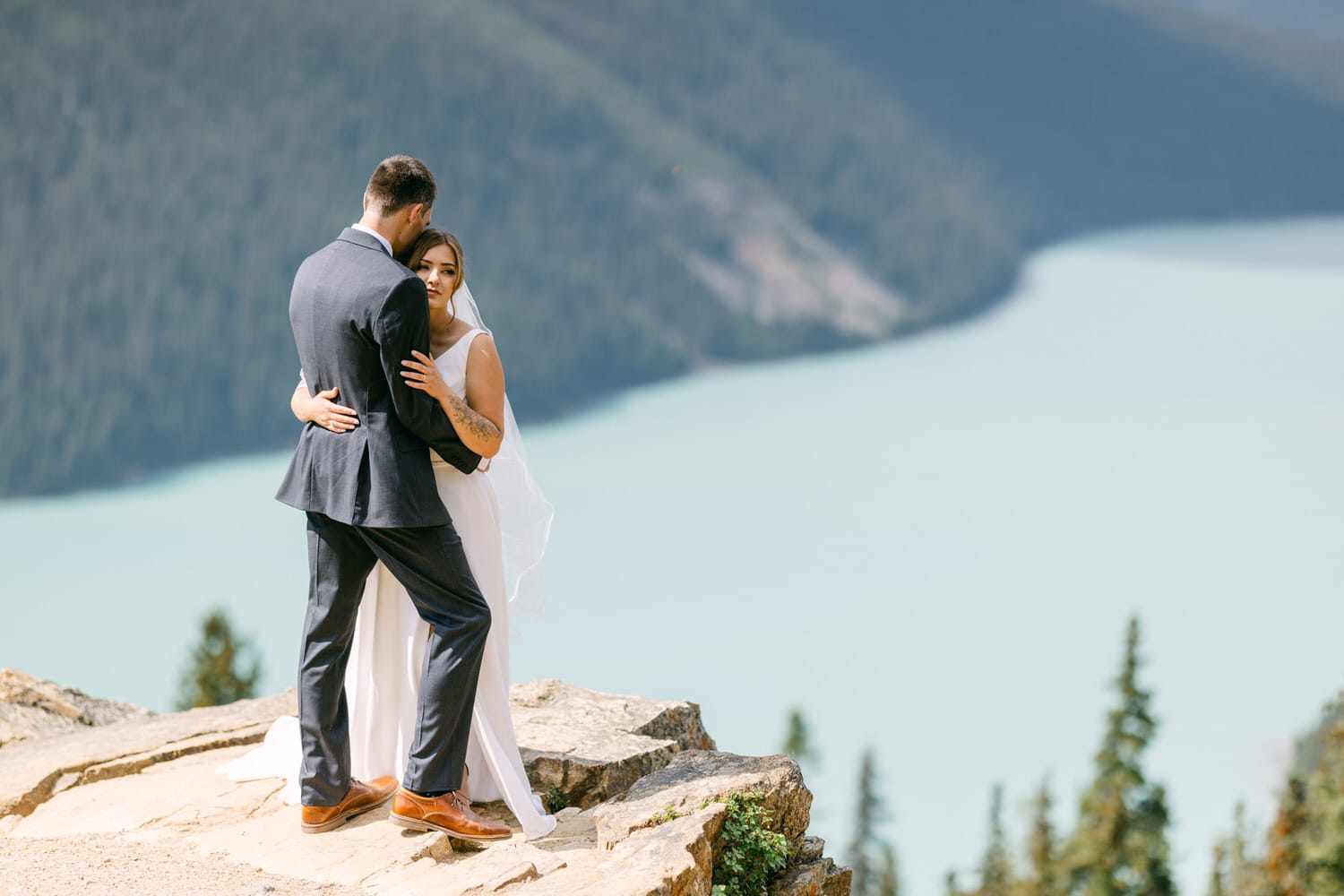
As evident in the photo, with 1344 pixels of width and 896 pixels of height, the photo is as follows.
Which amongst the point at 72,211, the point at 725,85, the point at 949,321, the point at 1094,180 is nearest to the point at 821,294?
the point at 949,321

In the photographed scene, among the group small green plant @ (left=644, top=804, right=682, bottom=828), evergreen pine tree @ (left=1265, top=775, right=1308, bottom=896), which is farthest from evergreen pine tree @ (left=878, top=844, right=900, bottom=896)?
small green plant @ (left=644, top=804, right=682, bottom=828)

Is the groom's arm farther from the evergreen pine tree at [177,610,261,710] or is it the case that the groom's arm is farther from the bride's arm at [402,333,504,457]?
the evergreen pine tree at [177,610,261,710]

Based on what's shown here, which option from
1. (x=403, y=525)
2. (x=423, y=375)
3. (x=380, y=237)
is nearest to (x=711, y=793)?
Result: (x=403, y=525)

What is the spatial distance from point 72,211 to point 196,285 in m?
3.81

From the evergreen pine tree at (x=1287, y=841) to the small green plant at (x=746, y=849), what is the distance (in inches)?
852

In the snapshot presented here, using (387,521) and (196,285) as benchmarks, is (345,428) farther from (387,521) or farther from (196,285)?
(196,285)

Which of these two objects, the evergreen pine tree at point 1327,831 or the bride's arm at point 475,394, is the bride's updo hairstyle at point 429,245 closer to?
the bride's arm at point 475,394

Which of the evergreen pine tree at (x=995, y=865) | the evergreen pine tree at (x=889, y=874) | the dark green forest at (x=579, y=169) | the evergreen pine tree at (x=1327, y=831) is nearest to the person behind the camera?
the evergreen pine tree at (x=1327, y=831)

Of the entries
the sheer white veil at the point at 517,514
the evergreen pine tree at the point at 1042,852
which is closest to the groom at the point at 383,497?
the sheer white veil at the point at 517,514

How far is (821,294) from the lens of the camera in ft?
163

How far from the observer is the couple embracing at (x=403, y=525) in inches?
169

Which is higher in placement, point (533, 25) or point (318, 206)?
point (533, 25)

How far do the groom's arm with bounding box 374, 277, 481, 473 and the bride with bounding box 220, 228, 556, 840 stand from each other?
3 cm

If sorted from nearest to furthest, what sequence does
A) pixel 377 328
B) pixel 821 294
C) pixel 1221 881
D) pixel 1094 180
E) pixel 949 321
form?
pixel 377 328, pixel 1221 881, pixel 821 294, pixel 949 321, pixel 1094 180
